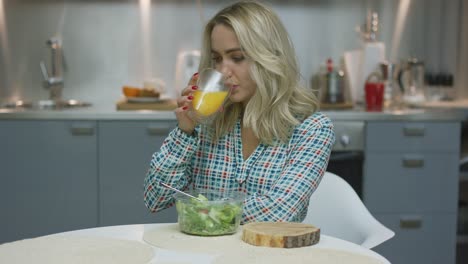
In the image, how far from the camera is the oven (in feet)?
11.7

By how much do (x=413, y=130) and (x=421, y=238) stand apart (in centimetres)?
50

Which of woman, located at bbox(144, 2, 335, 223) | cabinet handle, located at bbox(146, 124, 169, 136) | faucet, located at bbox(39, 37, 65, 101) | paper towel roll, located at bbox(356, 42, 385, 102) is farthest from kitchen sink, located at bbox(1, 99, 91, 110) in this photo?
woman, located at bbox(144, 2, 335, 223)

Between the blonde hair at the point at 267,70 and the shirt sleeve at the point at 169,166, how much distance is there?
0.54 feet

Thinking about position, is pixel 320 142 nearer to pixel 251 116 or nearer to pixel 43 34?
pixel 251 116

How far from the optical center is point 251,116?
205 cm

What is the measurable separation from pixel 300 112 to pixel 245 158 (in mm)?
190

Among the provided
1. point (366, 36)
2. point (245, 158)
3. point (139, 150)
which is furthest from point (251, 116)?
point (366, 36)

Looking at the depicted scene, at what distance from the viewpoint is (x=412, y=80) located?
409 cm

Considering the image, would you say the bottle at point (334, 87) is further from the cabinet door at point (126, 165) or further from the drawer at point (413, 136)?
the cabinet door at point (126, 165)

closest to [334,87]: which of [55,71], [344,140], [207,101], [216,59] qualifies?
[344,140]

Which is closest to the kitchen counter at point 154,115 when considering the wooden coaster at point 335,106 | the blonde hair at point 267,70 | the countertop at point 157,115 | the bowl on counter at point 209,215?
the countertop at point 157,115

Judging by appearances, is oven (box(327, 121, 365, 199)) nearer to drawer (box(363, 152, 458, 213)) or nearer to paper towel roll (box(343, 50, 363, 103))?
drawer (box(363, 152, 458, 213))

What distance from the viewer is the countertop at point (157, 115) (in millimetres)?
3512

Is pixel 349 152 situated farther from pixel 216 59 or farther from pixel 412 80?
pixel 216 59
